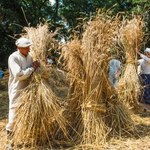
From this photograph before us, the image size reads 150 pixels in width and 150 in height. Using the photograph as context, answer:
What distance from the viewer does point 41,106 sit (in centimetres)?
466

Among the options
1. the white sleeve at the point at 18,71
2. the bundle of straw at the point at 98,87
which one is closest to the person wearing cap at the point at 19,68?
the white sleeve at the point at 18,71

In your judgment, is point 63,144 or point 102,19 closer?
point 63,144

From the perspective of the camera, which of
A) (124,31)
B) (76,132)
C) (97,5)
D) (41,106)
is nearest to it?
(41,106)

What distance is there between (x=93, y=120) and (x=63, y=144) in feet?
1.53

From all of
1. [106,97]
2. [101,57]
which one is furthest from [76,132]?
[101,57]

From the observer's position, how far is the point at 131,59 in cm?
674

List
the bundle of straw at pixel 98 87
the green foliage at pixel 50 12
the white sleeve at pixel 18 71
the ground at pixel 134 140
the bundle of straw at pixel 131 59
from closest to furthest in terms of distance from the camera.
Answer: the white sleeve at pixel 18 71, the ground at pixel 134 140, the bundle of straw at pixel 98 87, the bundle of straw at pixel 131 59, the green foliage at pixel 50 12

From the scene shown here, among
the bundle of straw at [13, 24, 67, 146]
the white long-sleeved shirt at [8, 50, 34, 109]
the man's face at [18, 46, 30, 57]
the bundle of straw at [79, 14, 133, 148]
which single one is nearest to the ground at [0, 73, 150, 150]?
the bundle of straw at [79, 14, 133, 148]

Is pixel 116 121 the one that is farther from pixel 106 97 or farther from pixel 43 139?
pixel 43 139

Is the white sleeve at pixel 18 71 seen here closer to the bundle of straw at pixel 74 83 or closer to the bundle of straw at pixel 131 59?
the bundle of straw at pixel 74 83

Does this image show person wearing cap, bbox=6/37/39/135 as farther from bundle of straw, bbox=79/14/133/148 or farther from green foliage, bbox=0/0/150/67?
green foliage, bbox=0/0/150/67

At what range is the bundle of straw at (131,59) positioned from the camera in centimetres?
647

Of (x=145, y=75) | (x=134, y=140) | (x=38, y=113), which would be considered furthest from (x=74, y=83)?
(x=145, y=75)

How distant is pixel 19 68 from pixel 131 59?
8.70 feet
